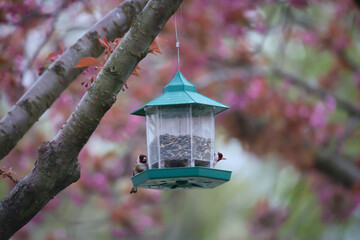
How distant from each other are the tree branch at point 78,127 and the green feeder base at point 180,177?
13.6 inches

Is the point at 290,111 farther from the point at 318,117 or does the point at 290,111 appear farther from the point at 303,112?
the point at 318,117

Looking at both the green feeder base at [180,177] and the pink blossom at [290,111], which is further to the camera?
the pink blossom at [290,111]

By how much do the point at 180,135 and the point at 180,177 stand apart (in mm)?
355

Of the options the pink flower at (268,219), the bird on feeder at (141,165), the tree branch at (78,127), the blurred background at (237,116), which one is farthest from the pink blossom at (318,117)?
the tree branch at (78,127)

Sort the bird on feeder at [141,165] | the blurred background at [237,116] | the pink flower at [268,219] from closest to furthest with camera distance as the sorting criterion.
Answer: the bird on feeder at [141,165]
the blurred background at [237,116]
the pink flower at [268,219]

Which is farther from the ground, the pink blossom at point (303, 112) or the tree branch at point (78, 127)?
the pink blossom at point (303, 112)

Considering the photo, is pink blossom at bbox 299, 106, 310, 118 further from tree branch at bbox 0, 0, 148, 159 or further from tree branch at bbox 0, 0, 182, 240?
tree branch at bbox 0, 0, 182, 240

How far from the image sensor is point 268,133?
21.8ft

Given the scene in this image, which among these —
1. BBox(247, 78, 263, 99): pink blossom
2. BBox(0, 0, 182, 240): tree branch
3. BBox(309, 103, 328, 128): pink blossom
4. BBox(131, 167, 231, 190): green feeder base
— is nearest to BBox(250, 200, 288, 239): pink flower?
BBox(309, 103, 328, 128): pink blossom

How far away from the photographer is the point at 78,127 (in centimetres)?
235

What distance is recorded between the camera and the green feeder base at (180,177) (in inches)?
94.3

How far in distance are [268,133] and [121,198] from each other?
88.5 inches

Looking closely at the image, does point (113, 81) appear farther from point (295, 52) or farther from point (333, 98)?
point (295, 52)

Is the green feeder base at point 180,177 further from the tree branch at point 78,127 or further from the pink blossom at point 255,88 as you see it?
the pink blossom at point 255,88
